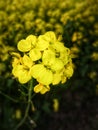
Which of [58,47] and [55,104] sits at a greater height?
[58,47]

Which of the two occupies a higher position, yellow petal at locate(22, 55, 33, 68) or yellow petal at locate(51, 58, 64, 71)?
yellow petal at locate(22, 55, 33, 68)

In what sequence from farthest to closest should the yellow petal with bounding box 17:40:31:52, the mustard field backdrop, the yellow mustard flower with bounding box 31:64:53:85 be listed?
the mustard field backdrop, the yellow petal with bounding box 17:40:31:52, the yellow mustard flower with bounding box 31:64:53:85

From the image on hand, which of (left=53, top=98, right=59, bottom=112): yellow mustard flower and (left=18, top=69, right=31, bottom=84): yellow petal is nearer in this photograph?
(left=18, top=69, right=31, bottom=84): yellow petal

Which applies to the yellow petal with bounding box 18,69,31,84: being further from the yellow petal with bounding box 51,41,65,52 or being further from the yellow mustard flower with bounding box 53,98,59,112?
the yellow mustard flower with bounding box 53,98,59,112

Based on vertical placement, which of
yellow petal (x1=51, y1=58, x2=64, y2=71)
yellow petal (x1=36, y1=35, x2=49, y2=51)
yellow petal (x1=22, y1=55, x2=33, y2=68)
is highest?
yellow petal (x1=36, y1=35, x2=49, y2=51)

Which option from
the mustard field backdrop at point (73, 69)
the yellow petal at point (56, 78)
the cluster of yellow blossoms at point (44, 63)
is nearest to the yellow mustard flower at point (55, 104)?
the mustard field backdrop at point (73, 69)

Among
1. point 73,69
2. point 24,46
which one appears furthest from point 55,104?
point 24,46

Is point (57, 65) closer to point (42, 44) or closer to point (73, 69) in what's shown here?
point (42, 44)

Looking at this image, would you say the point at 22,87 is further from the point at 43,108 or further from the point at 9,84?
the point at 43,108

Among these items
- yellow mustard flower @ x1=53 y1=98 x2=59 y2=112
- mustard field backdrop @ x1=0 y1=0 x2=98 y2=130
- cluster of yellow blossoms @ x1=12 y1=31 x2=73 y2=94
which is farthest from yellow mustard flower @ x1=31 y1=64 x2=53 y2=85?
yellow mustard flower @ x1=53 y1=98 x2=59 y2=112
